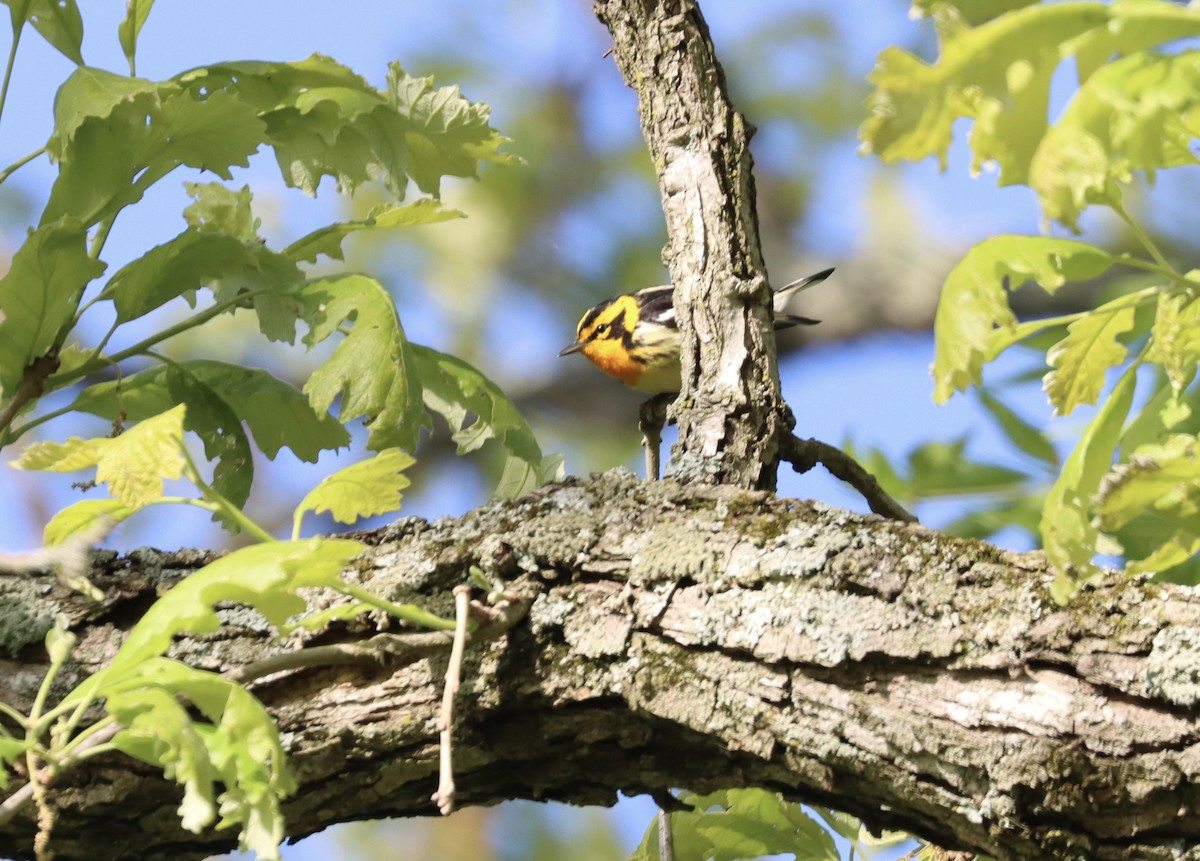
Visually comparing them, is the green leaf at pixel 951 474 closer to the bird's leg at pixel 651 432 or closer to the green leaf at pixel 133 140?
the bird's leg at pixel 651 432

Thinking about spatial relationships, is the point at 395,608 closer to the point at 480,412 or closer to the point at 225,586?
the point at 225,586

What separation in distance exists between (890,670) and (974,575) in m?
0.14

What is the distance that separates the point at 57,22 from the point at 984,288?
139cm

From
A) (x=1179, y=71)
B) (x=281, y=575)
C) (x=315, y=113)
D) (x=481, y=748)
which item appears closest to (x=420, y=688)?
(x=481, y=748)

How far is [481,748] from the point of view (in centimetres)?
152

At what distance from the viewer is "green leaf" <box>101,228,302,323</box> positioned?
1.72m

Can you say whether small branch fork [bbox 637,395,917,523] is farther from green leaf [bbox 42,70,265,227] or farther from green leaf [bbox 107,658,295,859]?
green leaf [bbox 107,658,295,859]

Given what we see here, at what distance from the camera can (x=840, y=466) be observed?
2.01 metres

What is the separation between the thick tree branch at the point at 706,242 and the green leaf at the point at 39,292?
85cm

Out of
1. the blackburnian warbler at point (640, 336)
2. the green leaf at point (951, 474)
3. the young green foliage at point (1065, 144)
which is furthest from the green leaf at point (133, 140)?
the blackburnian warbler at point (640, 336)

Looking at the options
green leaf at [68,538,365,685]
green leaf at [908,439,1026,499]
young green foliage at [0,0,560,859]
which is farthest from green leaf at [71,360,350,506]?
green leaf at [908,439,1026,499]

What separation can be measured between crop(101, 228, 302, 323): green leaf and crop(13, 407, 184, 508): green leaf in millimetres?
573

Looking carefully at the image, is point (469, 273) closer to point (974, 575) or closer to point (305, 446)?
point (305, 446)

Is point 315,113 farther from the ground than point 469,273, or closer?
closer
